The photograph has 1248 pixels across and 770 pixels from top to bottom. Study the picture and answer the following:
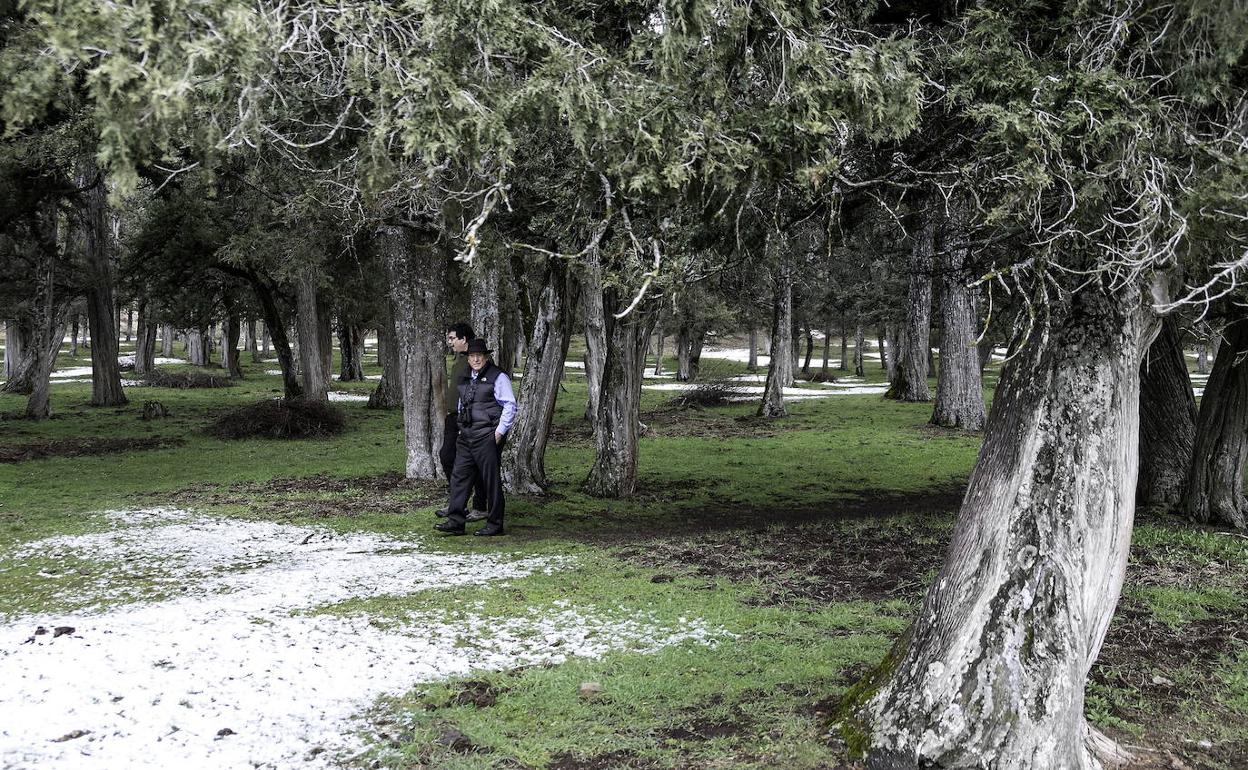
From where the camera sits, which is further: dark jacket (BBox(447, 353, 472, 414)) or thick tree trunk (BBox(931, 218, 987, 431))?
thick tree trunk (BBox(931, 218, 987, 431))

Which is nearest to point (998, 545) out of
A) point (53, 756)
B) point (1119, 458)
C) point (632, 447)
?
point (1119, 458)

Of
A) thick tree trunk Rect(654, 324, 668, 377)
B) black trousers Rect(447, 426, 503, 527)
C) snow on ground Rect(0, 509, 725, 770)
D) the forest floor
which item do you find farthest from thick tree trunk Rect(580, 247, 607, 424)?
thick tree trunk Rect(654, 324, 668, 377)

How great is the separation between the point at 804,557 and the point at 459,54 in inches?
249

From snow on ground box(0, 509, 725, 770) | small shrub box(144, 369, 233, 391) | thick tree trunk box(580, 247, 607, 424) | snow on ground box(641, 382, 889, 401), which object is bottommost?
snow on ground box(0, 509, 725, 770)

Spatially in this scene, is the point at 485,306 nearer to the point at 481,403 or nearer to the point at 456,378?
the point at 456,378

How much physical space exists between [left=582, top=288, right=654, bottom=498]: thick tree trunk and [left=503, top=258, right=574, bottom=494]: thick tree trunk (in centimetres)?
66

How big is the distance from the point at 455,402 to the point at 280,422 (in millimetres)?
11675

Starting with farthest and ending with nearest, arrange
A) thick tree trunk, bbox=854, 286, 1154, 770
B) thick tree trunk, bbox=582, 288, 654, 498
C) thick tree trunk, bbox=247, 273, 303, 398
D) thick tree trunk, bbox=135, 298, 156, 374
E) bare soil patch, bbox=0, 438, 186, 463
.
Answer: thick tree trunk, bbox=135, 298, 156, 374 → thick tree trunk, bbox=247, 273, 303, 398 → bare soil patch, bbox=0, 438, 186, 463 → thick tree trunk, bbox=582, 288, 654, 498 → thick tree trunk, bbox=854, 286, 1154, 770

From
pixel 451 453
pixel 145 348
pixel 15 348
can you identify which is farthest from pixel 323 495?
pixel 15 348

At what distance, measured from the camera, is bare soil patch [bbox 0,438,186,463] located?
16.5 metres

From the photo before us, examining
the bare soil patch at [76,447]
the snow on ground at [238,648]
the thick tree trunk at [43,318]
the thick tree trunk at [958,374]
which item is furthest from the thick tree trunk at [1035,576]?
the thick tree trunk at [43,318]

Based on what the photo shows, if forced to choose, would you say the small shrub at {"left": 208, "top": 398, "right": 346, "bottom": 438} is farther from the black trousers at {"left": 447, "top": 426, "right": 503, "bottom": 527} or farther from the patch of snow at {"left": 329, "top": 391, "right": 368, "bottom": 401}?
the black trousers at {"left": 447, "top": 426, "right": 503, "bottom": 527}

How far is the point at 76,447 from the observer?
17812mm

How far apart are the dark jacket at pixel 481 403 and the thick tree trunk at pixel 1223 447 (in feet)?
25.8
